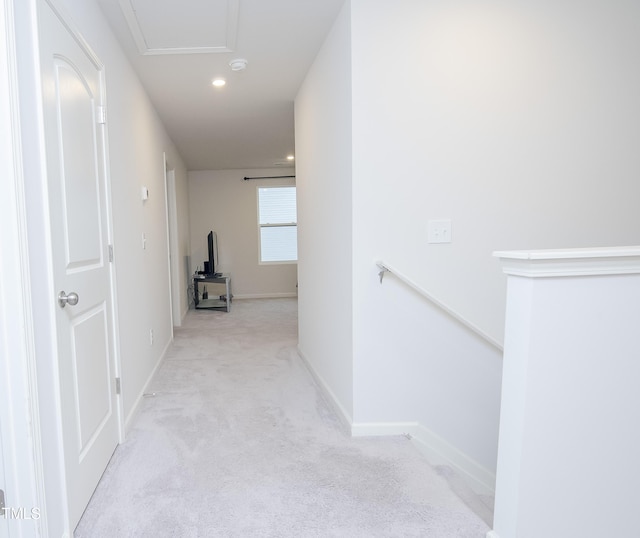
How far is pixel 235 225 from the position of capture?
290 inches

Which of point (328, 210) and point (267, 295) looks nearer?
point (328, 210)

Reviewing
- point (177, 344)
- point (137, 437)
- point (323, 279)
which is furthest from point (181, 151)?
point (137, 437)

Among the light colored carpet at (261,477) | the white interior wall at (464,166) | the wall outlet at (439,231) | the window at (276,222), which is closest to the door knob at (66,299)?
the light colored carpet at (261,477)

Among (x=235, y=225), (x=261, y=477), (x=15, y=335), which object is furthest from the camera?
(x=235, y=225)

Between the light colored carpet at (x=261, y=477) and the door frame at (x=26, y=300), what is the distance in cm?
38

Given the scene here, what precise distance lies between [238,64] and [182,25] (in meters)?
0.53

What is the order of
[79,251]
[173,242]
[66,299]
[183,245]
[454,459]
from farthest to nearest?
[183,245] → [173,242] → [454,459] → [79,251] → [66,299]

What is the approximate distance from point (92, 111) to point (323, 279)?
5.37 ft

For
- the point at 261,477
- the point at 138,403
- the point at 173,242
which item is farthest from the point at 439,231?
the point at 173,242

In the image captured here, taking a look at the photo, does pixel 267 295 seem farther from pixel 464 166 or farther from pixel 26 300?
pixel 26 300

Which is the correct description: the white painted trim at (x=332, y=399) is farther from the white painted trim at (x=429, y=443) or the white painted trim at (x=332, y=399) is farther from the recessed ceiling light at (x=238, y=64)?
the recessed ceiling light at (x=238, y=64)

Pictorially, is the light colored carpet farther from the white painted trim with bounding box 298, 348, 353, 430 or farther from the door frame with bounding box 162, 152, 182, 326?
the door frame with bounding box 162, 152, 182, 326

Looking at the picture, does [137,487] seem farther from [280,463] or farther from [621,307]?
[621,307]

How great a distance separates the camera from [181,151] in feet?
18.3
